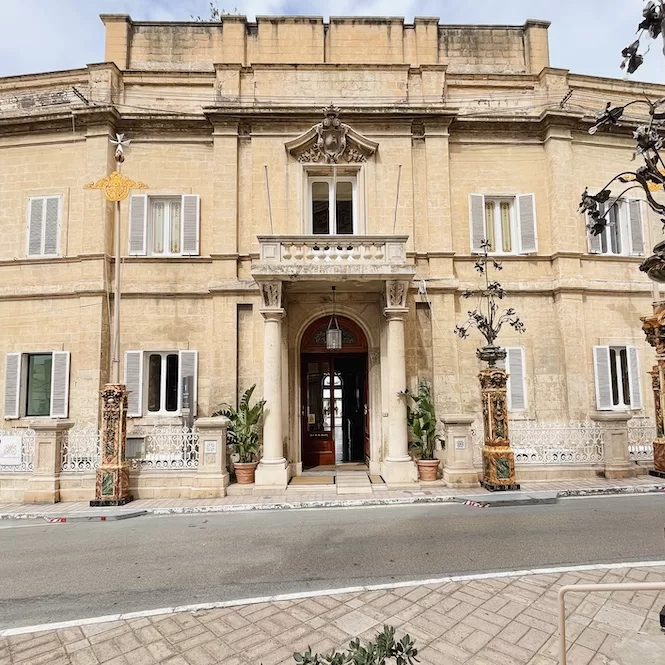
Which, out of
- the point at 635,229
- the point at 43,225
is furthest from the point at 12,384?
the point at 635,229

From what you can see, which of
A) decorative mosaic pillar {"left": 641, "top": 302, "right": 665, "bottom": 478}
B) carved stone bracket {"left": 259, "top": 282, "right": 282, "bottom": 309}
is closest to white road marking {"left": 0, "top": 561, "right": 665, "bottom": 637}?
decorative mosaic pillar {"left": 641, "top": 302, "right": 665, "bottom": 478}

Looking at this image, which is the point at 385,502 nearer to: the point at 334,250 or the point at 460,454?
the point at 460,454

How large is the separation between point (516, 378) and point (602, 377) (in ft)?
8.33

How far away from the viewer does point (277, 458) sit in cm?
1086

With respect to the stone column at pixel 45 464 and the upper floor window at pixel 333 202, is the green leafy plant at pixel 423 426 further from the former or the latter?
the stone column at pixel 45 464

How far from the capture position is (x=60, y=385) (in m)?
12.5

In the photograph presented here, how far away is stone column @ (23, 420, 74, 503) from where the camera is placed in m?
9.70

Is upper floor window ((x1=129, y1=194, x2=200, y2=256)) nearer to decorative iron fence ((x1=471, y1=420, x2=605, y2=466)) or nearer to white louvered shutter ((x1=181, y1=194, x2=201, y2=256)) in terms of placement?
white louvered shutter ((x1=181, y1=194, x2=201, y2=256))

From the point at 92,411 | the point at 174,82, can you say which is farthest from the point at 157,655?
the point at 174,82

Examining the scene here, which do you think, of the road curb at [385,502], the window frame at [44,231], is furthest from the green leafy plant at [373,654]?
the window frame at [44,231]

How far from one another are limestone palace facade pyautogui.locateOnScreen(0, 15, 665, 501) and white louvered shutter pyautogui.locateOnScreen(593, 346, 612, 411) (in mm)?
57

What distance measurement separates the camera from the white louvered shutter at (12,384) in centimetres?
1248

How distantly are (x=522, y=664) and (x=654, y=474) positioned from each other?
996cm

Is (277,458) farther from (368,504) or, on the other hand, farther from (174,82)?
(174,82)
